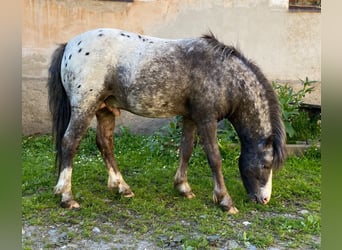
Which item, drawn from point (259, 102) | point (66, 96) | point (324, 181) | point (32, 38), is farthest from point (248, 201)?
point (32, 38)

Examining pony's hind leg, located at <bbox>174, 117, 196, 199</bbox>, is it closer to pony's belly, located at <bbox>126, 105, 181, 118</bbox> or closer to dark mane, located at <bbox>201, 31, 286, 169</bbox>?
pony's belly, located at <bbox>126, 105, 181, 118</bbox>

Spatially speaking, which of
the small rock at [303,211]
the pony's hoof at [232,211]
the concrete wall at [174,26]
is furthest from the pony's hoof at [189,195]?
the concrete wall at [174,26]

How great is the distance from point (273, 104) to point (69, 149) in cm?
197

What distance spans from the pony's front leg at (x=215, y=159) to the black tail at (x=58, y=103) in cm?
131

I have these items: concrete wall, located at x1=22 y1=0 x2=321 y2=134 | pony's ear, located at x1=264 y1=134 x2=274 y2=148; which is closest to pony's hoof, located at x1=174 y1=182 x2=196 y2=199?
pony's ear, located at x1=264 y1=134 x2=274 y2=148

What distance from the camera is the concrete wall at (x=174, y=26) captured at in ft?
19.5

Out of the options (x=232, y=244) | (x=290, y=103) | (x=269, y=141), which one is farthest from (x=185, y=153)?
(x=290, y=103)

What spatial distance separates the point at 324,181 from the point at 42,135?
5.91 m

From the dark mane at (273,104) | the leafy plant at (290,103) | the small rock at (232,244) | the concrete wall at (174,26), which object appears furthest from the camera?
the concrete wall at (174,26)

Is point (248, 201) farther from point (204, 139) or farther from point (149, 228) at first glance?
point (149, 228)

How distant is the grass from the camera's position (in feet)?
10.3

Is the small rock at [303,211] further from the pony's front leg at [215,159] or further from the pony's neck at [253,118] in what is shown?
the pony's neck at [253,118]

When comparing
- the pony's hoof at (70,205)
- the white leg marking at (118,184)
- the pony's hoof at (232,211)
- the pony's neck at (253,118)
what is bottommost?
the pony's hoof at (232,211)

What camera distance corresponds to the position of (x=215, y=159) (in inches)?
141
